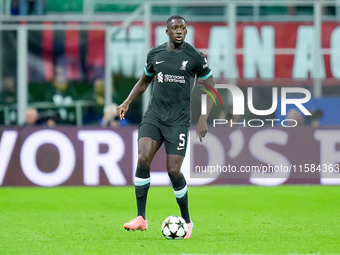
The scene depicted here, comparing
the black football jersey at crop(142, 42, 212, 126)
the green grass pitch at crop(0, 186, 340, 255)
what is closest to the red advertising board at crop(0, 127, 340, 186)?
the green grass pitch at crop(0, 186, 340, 255)

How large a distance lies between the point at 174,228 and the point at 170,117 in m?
1.13

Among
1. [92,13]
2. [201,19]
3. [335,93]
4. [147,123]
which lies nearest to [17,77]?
[92,13]

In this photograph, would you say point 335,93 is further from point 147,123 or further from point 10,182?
point 147,123

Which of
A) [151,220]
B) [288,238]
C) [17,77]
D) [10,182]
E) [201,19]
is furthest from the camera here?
[201,19]

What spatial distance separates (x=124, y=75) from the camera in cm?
1764

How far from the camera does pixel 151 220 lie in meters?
10.4

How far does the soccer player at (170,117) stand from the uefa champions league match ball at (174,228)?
0.17 m

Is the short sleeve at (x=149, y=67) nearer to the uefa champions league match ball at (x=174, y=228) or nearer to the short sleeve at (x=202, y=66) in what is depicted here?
the short sleeve at (x=202, y=66)

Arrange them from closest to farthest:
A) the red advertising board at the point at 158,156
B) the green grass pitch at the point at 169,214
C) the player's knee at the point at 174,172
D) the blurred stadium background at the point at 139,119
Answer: the green grass pitch at the point at 169,214
the player's knee at the point at 174,172
the blurred stadium background at the point at 139,119
the red advertising board at the point at 158,156

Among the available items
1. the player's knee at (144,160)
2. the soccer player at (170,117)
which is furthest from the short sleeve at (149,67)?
the player's knee at (144,160)

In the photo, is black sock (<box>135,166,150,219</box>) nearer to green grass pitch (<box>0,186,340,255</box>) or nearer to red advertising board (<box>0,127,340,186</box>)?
green grass pitch (<box>0,186,340,255</box>)

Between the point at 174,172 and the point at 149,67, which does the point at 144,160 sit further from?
the point at 149,67

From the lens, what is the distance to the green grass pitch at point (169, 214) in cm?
784

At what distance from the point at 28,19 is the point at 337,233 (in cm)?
1059
